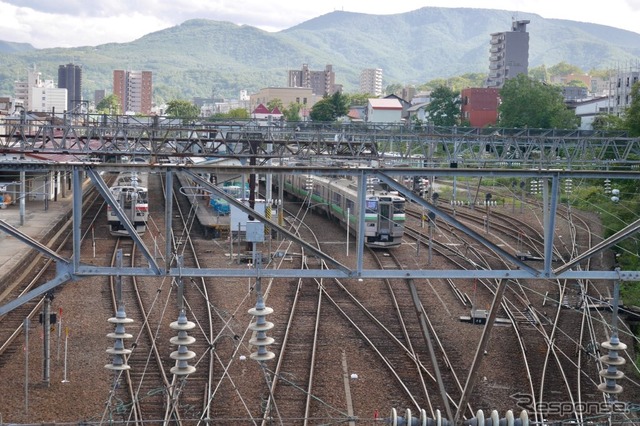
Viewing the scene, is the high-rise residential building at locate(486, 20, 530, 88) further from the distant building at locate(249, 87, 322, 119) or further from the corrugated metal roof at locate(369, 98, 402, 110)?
the corrugated metal roof at locate(369, 98, 402, 110)

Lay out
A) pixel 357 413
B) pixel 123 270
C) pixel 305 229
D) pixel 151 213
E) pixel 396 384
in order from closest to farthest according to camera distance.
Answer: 1. pixel 123 270
2. pixel 357 413
3. pixel 396 384
4. pixel 305 229
5. pixel 151 213

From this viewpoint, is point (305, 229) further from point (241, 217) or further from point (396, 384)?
point (396, 384)

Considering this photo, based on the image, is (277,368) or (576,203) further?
(576,203)

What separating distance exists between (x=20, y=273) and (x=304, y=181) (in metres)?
14.6

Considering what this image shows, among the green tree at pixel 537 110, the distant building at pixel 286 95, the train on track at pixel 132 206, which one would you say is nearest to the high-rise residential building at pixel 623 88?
the green tree at pixel 537 110

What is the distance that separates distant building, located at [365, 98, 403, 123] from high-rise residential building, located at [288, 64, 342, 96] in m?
98.5

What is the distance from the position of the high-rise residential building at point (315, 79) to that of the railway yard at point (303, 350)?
530 feet

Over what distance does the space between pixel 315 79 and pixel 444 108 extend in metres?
127

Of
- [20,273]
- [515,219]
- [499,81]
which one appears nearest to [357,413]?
[20,273]

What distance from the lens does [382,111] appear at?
78.2m

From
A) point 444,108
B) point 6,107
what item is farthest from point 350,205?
point 444,108

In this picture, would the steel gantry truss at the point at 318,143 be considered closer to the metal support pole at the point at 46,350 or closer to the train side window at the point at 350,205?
the train side window at the point at 350,205

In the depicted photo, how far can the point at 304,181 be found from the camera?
106ft

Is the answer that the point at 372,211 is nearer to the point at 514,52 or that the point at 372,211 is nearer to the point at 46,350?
the point at 46,350
